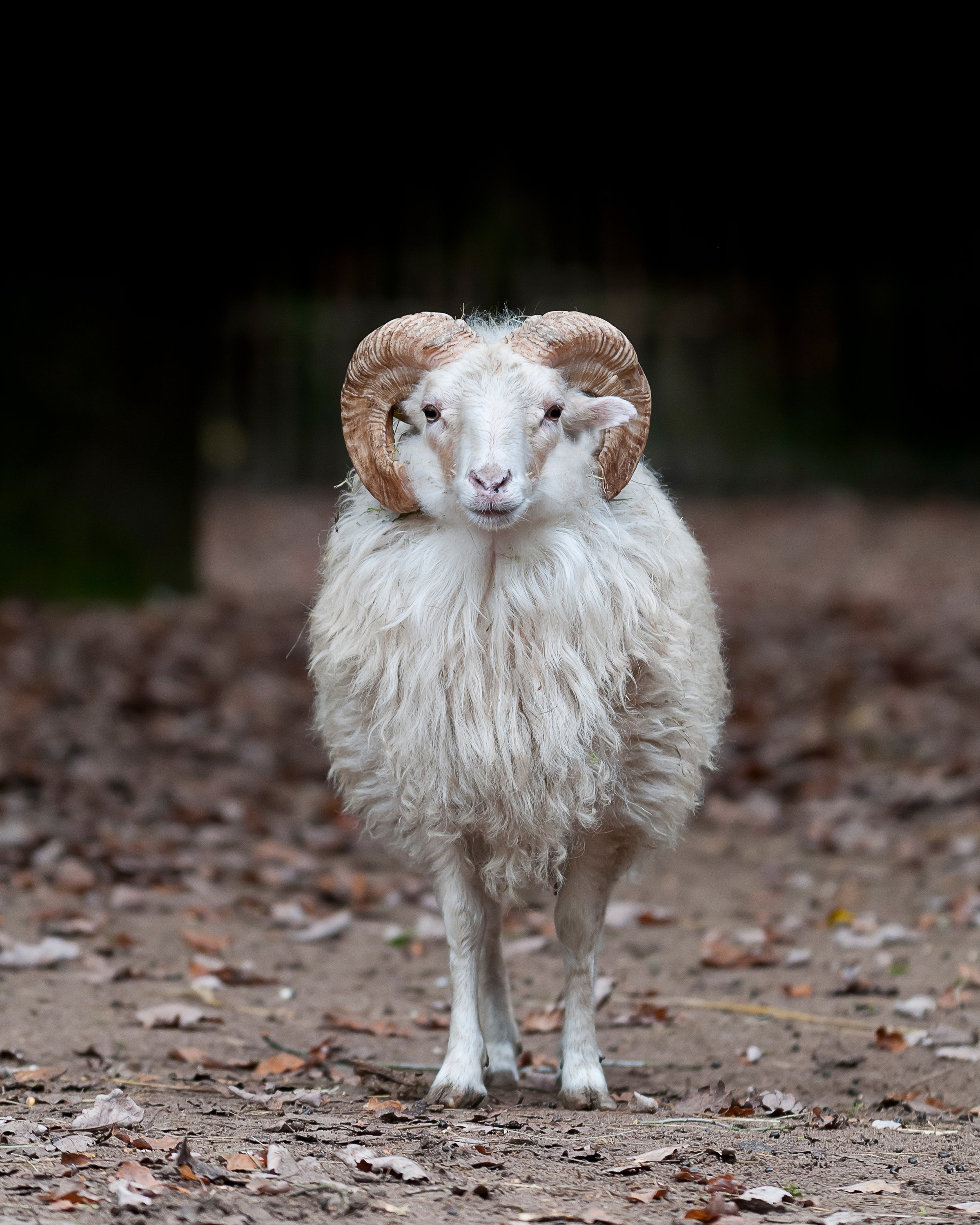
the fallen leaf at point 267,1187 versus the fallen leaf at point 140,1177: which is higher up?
the fallen leaf at point 140,1177

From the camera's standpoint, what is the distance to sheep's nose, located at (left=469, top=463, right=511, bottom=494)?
3.60m

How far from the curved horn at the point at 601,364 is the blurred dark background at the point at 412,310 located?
26.4ft

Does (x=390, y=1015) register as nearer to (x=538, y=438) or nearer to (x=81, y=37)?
(x=538, y=438)

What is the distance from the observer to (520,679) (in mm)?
3875

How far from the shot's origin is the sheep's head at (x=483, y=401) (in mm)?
3787

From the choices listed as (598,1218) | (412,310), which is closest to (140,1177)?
(598,1218)

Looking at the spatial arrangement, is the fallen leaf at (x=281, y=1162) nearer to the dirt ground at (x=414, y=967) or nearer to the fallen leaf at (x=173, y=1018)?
the dirt ground at (x=414, y=967)

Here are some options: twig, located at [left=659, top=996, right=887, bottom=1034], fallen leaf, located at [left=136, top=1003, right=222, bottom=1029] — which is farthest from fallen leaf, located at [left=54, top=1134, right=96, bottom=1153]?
twig, located at [left=659, top=996, right=887, bottom=1034]

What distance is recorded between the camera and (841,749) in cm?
827

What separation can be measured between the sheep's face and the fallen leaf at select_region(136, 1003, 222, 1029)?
1870 millimetres

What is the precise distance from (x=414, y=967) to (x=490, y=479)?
251 centimetres

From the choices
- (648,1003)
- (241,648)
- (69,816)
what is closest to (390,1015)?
(648,1003)

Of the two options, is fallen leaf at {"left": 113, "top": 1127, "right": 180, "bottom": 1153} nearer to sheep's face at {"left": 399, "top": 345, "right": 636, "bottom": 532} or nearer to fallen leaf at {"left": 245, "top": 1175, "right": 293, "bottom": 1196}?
fallen leaf at {"left": 245, "top": 1175, "right": 293, "bottom": 1196}

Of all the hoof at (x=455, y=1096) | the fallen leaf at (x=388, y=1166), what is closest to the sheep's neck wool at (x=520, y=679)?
the hoof at (x=455, y=1096)
